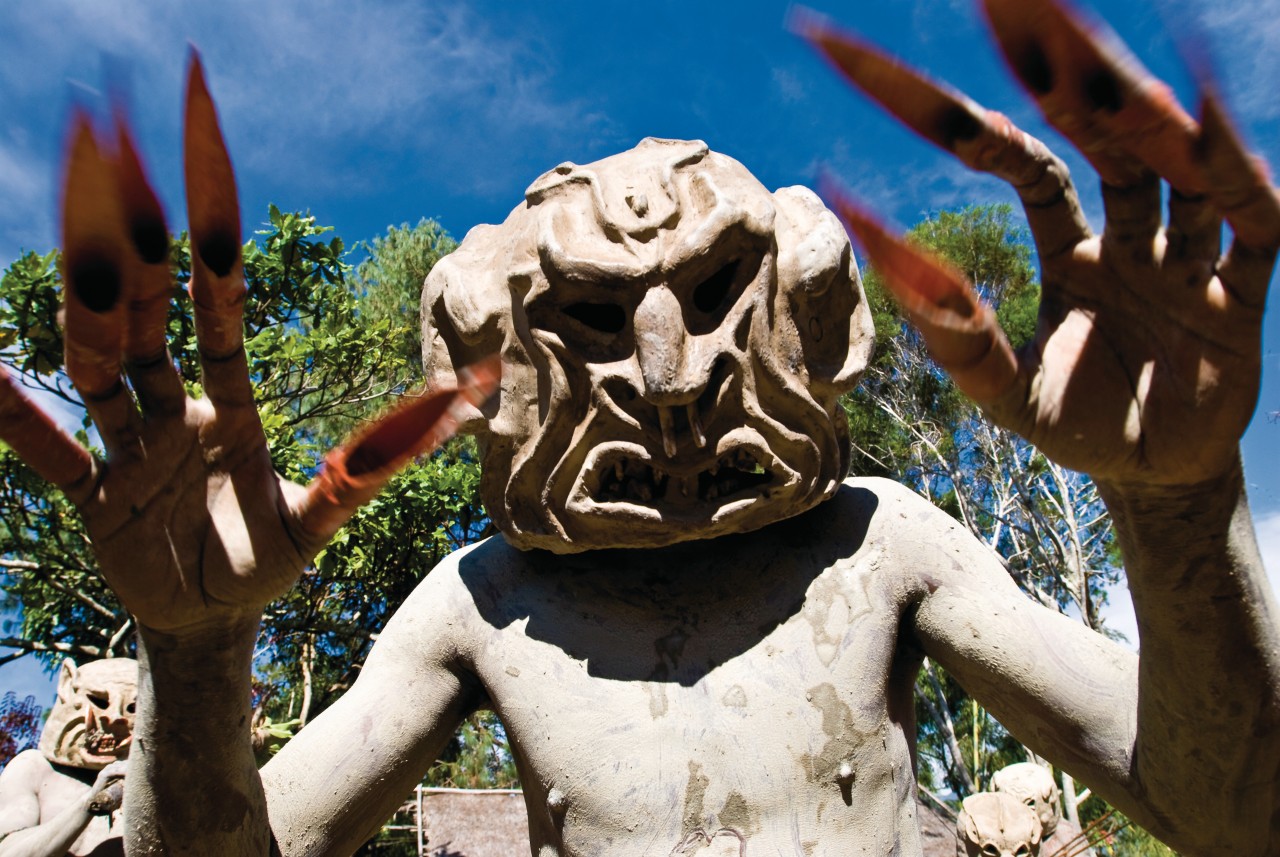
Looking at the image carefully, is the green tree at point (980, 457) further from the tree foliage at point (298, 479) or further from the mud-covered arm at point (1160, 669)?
the mud-covered arm at point (1160, 669)

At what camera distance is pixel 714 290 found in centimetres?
232

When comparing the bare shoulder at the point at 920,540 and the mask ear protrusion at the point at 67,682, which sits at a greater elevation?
the mask ear protrusion at the point at 67,682

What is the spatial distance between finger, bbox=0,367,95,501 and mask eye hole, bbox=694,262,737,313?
46.1 inches

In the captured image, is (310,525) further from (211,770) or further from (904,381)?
(904,381)

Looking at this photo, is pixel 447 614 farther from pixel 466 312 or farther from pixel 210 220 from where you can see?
pixel 210 220

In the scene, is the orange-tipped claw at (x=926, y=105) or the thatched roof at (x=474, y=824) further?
the thatched roof at (x=474, y=824)

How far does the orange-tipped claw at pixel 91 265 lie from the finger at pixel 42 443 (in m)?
0.07

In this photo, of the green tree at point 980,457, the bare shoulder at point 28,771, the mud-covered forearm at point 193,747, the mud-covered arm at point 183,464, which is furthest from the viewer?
the green tree at point 980,457

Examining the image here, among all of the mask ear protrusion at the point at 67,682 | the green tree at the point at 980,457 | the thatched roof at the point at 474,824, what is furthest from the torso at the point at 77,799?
the green tree at the point at 980,457

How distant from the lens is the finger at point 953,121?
5.06 feet

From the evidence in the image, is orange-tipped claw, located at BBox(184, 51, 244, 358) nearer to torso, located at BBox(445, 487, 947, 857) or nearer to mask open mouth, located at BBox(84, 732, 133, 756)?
torso, located at BBox(445, 487, 947, 857)

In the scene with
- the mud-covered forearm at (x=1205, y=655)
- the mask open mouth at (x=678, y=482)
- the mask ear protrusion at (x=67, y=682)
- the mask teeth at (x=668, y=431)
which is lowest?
the mud-covered forearm at (x=1205, y=655)

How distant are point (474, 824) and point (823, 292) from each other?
8265 mm

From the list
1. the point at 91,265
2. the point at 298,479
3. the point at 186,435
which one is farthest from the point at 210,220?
the point at 298,479
